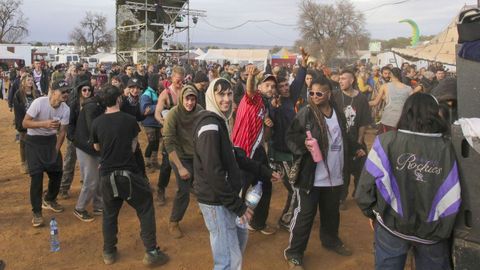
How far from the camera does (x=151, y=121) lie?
748 centimetres

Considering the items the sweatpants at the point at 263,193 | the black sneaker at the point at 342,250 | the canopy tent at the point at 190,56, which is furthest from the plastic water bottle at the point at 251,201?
the canopy tent at the point at 190,56

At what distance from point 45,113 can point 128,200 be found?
1.90m

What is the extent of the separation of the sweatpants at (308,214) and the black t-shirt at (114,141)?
1.74 m

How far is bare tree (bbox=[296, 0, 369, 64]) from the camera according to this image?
60.9 m

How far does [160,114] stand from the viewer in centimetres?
632

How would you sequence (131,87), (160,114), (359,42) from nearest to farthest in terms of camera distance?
(160,114) < (131,87) < (359,42)

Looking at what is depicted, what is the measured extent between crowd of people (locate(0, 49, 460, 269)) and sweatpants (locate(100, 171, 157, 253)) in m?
0.01

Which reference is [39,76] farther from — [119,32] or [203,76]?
[119,32]

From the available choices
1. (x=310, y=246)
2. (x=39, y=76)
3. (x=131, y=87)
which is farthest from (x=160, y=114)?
(x=39, y=76)

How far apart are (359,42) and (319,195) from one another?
205 feet

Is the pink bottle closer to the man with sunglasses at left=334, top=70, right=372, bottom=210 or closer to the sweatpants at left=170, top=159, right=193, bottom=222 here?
the sweatpants at left=170, top=159, right=193, bottom=222

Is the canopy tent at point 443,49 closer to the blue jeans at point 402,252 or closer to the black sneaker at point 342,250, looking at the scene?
the black sneaker at point 342,250

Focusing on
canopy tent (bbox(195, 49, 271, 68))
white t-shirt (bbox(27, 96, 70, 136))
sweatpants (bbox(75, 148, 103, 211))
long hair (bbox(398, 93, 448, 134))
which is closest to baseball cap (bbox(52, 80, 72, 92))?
white t-shirt (bbox(27, 96, 70, 136))

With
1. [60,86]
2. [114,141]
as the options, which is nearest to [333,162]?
[114,141]
